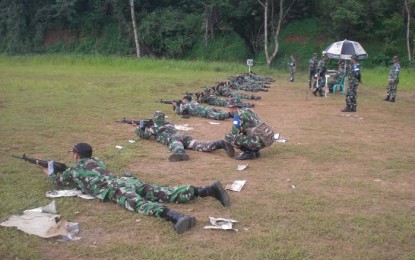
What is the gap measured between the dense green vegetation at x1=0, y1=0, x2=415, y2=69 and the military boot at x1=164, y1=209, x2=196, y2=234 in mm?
28509

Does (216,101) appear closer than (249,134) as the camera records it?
No

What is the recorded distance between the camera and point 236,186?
22.1ft

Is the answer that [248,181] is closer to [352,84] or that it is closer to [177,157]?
[177,157]

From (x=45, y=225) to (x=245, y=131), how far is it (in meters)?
4.27

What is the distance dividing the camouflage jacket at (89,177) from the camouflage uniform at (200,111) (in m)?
6.57

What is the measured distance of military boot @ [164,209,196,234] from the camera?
198 inches

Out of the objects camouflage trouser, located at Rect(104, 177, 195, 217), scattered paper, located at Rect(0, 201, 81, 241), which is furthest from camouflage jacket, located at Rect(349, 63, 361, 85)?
scattered paper, located at Rect(0, 201, 81, 241)

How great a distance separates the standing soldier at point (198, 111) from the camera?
12.6m

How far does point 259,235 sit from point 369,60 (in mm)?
30177

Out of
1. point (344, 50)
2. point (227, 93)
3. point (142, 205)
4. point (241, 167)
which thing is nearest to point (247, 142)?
point (241, 167)

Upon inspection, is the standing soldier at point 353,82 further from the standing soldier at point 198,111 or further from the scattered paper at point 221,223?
the scattered paper at point 221,223

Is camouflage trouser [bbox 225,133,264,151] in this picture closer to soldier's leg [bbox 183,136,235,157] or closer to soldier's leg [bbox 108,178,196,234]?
soldier's leg [bbox 183,136,235,157]

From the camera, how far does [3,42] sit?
144ft

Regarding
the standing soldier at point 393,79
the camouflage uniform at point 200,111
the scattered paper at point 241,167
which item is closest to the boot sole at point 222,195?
the scattered paper at point 241,167
